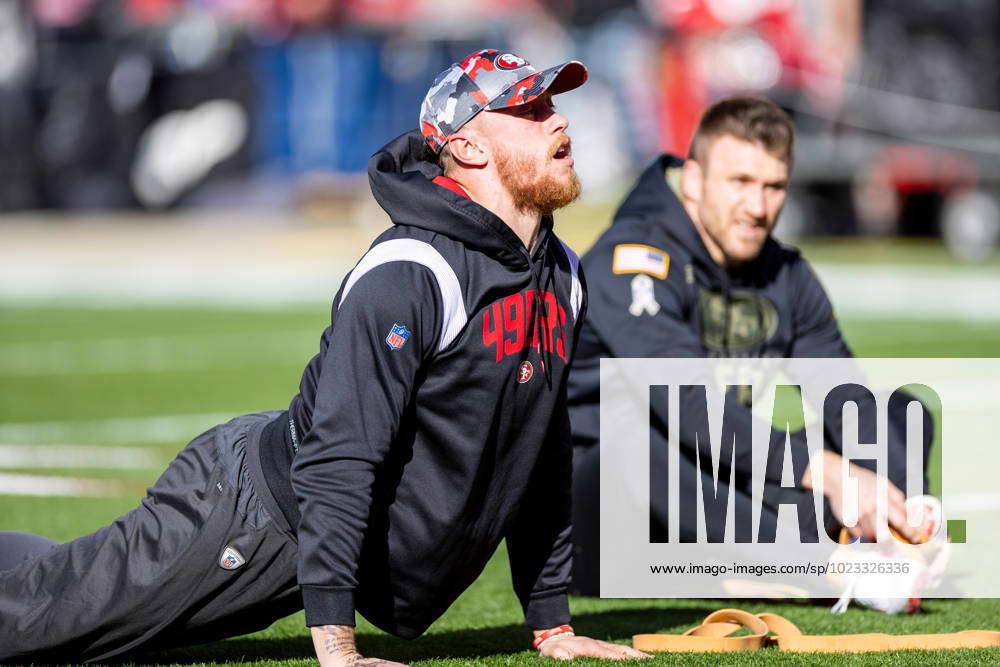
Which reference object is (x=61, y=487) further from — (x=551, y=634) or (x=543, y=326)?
(x=543, y=326)

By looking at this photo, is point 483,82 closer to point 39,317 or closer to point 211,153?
point 39,317

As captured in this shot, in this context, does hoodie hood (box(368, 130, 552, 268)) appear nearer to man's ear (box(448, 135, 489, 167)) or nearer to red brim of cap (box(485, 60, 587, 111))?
man's ear (box(448, 135, 489, 167))

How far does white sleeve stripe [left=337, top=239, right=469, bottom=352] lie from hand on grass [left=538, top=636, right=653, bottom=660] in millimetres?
950

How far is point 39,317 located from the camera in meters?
17.2

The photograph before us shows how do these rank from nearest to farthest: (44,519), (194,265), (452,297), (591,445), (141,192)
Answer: (452,297), (591,445), (44,519), (194,265), (141,192)

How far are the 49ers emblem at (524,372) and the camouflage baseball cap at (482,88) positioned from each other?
1.95 ft

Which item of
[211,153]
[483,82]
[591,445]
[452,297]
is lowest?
[591,445]

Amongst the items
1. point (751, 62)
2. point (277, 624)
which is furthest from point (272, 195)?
point (277, 624)

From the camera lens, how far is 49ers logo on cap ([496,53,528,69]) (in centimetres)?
382

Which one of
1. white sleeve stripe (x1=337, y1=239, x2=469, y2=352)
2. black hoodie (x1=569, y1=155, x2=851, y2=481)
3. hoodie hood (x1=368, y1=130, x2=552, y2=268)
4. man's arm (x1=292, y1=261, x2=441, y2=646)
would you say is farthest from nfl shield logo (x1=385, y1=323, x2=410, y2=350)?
black hoodie (x1=569, y1=155, x2=851, y2=481)

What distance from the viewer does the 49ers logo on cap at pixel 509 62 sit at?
382cm

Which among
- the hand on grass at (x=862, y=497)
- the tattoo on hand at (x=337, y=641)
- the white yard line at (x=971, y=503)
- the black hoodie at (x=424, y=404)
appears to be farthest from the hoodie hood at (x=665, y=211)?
the tattoo on hand at (x=337, y=641)

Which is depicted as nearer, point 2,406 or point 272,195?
point 2,406

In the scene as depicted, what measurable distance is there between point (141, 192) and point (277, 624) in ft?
81.8
